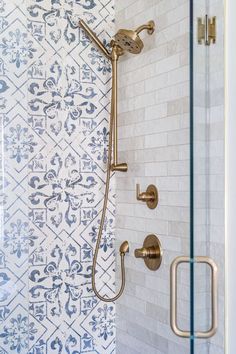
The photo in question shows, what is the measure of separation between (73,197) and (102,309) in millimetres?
540

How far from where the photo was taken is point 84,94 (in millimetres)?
2029

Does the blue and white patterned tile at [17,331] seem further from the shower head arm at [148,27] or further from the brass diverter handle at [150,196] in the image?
the shower head arm at [148,27]

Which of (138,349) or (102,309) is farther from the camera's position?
(102,309)

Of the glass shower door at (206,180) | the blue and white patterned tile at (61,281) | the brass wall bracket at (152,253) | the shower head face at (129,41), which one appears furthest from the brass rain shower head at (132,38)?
the blue and white patterned tile at (61,281)

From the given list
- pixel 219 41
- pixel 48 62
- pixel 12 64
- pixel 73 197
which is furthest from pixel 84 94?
pixel 219 41

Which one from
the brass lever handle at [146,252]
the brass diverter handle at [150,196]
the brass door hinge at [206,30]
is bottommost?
the brass lever handle at [146,252]

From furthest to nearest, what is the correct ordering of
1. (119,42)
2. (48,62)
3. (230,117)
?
(48,62), (119,42), (230,117)

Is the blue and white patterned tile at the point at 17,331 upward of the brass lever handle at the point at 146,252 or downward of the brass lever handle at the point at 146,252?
downward

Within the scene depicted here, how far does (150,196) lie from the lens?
1.78 metres

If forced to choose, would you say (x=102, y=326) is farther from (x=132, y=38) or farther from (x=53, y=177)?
(x=132, y=38)

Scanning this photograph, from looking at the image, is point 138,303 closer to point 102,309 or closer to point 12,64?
point 102,309

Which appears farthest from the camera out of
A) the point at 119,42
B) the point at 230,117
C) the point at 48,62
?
the point at 48,62

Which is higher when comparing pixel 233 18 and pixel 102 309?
pixel 233 18

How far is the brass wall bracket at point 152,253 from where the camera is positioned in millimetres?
1734
